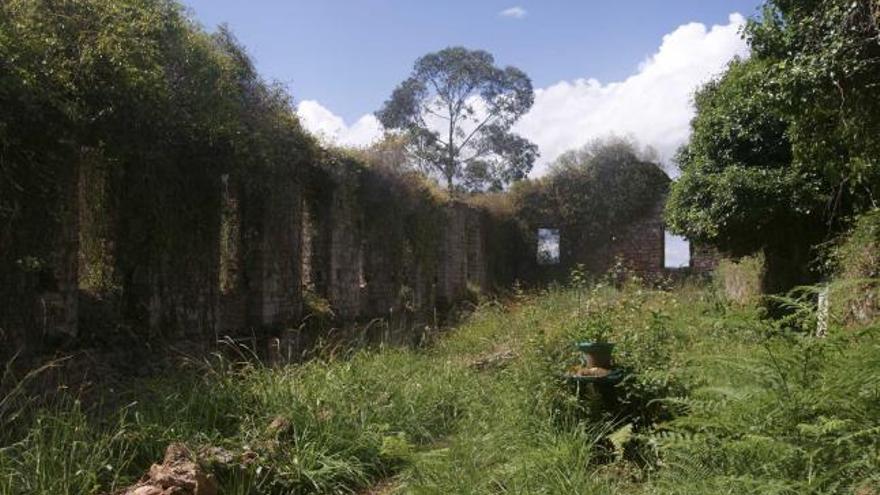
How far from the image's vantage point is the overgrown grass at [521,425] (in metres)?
3.68

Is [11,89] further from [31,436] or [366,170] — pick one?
[366,170]

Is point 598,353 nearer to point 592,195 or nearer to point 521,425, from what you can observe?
point 521,425

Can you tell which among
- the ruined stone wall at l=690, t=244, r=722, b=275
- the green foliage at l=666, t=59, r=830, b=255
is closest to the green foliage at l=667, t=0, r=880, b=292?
the green foliage at l=666, t=59, r=830, b=255

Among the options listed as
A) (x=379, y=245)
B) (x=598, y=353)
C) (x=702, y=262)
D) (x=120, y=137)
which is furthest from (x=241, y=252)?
(x=702, y=262)

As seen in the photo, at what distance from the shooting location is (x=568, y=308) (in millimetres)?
11578

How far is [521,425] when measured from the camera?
5.72m

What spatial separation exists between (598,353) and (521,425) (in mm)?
800

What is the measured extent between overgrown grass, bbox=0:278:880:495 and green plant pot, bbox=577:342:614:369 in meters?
0.24

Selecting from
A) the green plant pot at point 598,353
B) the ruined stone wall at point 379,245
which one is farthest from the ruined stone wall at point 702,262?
the green plant pot at point 598,353

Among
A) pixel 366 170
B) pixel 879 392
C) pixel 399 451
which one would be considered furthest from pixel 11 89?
pixel 366 170

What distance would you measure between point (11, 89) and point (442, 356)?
5387 mm

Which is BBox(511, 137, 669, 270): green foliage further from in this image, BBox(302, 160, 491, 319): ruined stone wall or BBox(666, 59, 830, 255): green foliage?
BBox(666, 59, 830, 255): green foliage

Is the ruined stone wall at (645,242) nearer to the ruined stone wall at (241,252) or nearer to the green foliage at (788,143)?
the ruined stone wall at (241,252)

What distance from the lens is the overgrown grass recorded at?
3682 millimetres
